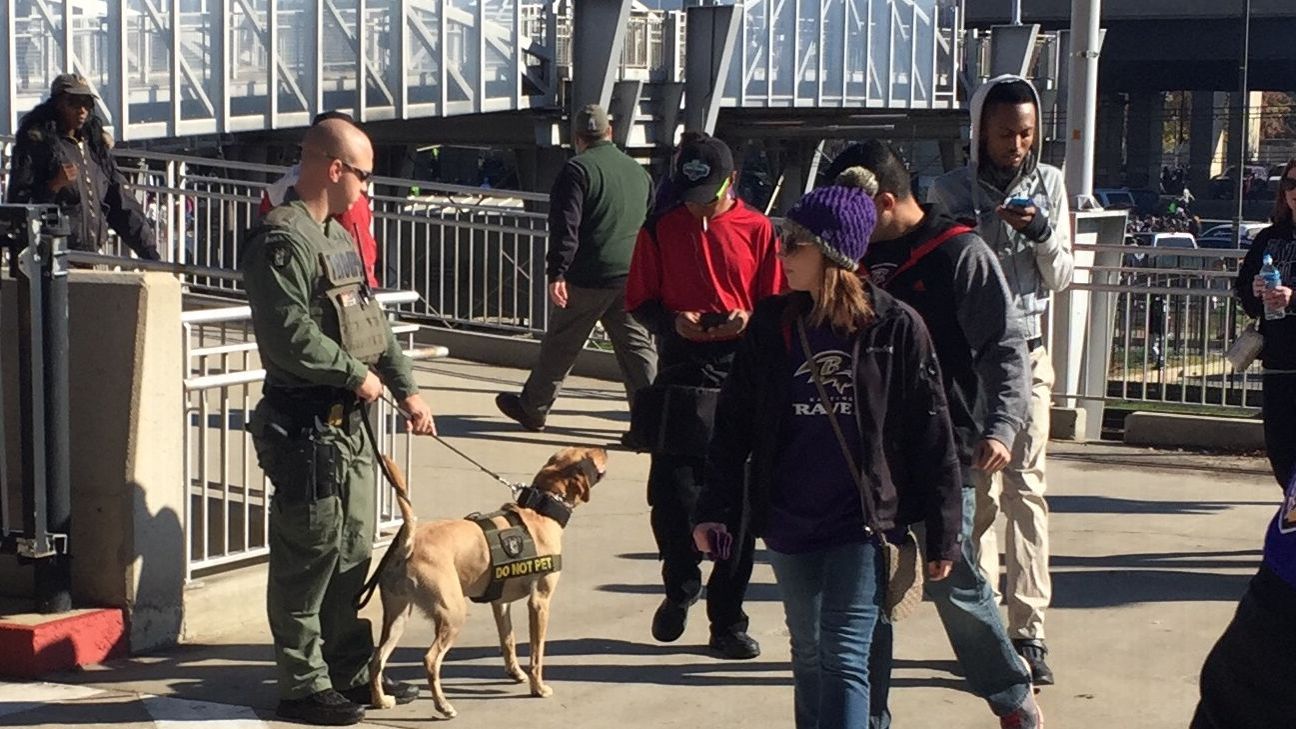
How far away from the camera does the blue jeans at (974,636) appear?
4.97 metres

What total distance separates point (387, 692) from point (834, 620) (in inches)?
73.5

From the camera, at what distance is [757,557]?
7832mm

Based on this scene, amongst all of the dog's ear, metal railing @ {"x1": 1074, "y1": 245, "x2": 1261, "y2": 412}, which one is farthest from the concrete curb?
the dog's ear

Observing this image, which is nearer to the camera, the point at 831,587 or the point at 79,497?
the point at 831,587

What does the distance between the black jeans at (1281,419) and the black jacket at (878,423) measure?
237 cm

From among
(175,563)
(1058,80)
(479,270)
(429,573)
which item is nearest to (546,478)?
(429,573)

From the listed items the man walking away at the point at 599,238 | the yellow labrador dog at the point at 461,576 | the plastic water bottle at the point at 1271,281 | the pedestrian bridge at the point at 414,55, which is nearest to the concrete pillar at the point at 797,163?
the pedestrian bridge at the point at 414,55

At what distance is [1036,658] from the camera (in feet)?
19.3

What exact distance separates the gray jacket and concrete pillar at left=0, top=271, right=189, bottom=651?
2.50m

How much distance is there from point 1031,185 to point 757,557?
2568 mm

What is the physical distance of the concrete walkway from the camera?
5.62 metres

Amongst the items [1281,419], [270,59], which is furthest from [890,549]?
[270,59]

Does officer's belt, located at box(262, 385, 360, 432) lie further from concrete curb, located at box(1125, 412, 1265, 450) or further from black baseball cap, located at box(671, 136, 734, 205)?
concrete curb, located at box(1125, 412, 1265, 450)

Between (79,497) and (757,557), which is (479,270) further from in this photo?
(79,497)
